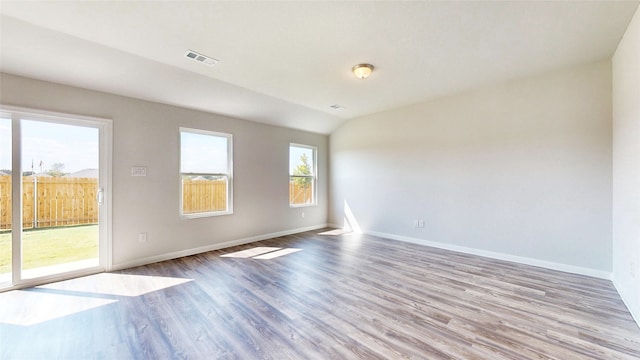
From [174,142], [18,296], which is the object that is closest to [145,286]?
[18,296]

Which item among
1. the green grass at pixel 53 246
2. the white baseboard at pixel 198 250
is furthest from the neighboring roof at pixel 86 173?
the white baseboard at pixel 198 250

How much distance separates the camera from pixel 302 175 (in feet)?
20.2

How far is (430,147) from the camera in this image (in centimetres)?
472

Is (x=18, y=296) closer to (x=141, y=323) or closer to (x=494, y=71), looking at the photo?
(x=141, y=323)

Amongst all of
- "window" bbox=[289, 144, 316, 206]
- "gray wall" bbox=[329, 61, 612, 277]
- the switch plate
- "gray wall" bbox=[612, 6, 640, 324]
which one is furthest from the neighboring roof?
"gray wall" bbox=[612, 6, 640, 324]

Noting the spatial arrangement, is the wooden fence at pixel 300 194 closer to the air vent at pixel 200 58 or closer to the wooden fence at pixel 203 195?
the wooden fence at pixel 203 195

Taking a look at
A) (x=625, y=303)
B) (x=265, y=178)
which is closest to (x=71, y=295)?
(x=265, y=178)

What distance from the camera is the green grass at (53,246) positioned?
286 centimetres

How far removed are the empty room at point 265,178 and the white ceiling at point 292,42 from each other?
24mm

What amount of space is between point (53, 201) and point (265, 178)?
3053mm

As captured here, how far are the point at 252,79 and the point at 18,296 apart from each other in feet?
11.7

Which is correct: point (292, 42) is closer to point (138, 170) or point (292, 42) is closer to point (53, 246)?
point (138, 170)

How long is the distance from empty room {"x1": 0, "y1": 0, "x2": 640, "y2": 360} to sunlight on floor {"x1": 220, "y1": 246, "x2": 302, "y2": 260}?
0.17 ft

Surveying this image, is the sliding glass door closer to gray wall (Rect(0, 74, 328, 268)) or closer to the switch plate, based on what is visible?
gray wall (Rect(0, 74, 328, 268))
